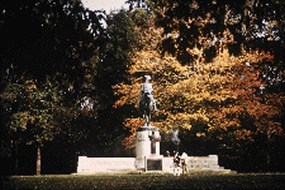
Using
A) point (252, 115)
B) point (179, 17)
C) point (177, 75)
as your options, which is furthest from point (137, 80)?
point (179, 17)

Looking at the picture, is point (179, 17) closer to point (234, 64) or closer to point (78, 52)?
point (78, 52)

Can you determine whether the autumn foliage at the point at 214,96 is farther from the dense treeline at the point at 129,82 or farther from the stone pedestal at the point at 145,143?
the stone pedestal at the point at 145,143

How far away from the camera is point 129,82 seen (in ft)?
126

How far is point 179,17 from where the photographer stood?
26.0ft

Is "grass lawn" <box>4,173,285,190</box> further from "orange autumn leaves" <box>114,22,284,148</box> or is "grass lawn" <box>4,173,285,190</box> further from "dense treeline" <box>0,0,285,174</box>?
"orange autumn leaves" <box>114,22,284,148</box>

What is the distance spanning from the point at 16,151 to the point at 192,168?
16260 mm

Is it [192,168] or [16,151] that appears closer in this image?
[192,168]

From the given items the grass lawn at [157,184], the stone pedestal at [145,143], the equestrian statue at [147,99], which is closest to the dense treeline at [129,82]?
the grass lawn at [157,184]

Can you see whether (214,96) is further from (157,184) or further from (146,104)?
(157,184)

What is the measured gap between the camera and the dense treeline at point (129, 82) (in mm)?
8320

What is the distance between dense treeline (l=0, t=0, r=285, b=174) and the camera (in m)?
8.32

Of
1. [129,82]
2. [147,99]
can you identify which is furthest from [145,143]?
[129,82]

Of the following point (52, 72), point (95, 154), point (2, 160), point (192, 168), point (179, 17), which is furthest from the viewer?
point (95, 154)

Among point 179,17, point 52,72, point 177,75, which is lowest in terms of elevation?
point 52,72
